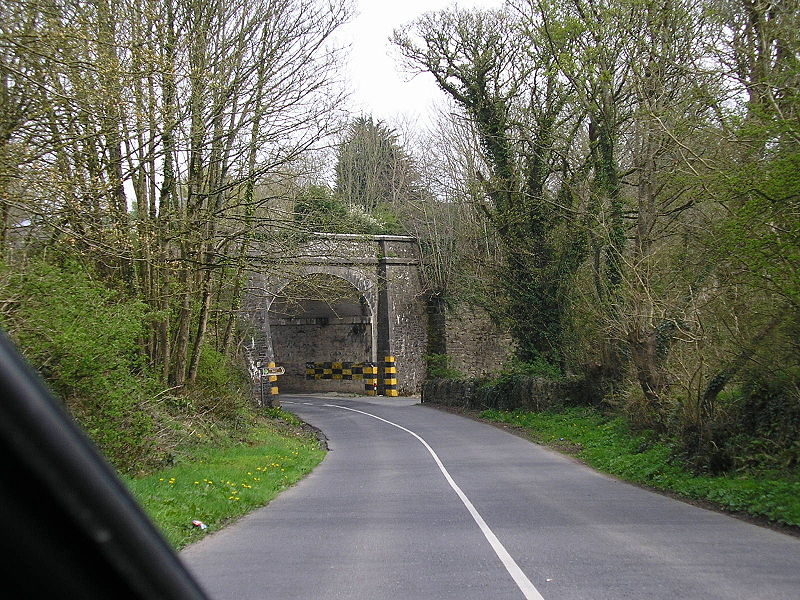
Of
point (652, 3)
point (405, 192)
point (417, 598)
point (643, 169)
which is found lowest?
point (417, 598)

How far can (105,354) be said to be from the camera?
478 inches

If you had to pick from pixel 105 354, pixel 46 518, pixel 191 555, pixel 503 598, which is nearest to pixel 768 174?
pixel 503 598

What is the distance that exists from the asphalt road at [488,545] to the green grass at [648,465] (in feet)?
1.58

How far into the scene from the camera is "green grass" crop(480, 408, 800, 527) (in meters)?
10.7

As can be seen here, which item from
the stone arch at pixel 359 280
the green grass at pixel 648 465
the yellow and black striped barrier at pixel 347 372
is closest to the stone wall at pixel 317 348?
the yellow and black striped barrier at pixel 347 372

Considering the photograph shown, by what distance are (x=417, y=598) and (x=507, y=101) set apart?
23.7m

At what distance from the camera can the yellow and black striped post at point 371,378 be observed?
43438mm

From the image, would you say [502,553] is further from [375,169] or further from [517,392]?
[375,169]

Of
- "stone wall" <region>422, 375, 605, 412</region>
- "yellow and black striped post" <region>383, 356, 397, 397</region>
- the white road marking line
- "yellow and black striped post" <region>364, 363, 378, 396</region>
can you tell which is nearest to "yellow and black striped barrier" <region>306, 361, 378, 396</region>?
"yellow and black striped post" <region>364, 363, 378, 396</region>

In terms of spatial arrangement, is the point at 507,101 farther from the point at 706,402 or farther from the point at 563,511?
the point at 563,511

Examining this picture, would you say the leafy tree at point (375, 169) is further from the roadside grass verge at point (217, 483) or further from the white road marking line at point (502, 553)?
the white road marking line at point (502, 553)

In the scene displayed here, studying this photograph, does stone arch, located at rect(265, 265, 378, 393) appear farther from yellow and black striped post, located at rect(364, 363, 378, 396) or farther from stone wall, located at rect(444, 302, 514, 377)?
stone wall, located at rect(444, 302, 514, 377)

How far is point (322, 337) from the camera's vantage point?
47375mm

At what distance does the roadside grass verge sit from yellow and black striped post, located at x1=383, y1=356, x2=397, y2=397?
20880mm
